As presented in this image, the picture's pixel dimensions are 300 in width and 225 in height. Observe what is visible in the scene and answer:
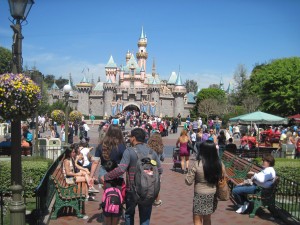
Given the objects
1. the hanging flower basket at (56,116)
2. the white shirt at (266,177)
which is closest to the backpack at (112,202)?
the white shirt at (266,177)

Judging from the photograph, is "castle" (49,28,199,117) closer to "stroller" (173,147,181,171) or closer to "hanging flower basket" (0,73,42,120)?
"stroller" (173,147,181,171)

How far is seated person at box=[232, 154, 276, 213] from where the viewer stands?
7199 mm

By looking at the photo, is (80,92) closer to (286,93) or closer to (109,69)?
(109,69)

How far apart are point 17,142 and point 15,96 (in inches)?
25.0

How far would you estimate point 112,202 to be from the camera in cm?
515

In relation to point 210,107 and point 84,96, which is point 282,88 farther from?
point 84,96

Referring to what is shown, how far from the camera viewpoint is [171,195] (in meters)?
9.29

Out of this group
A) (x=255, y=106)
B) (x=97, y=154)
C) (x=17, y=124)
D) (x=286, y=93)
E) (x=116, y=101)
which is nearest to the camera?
(x=17, y=124)

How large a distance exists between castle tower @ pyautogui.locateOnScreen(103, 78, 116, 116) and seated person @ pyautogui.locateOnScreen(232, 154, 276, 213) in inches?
2862

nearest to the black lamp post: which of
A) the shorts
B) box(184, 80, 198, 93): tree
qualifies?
the shorts

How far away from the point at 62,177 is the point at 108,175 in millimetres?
4100

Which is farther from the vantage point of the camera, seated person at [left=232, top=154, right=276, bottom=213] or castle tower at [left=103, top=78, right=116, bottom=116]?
castle tower at [left=103, top=78, right=116, bottom=116]

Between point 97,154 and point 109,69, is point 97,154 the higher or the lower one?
the lower one

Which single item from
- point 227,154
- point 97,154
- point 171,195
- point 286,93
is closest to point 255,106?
point 286,93
